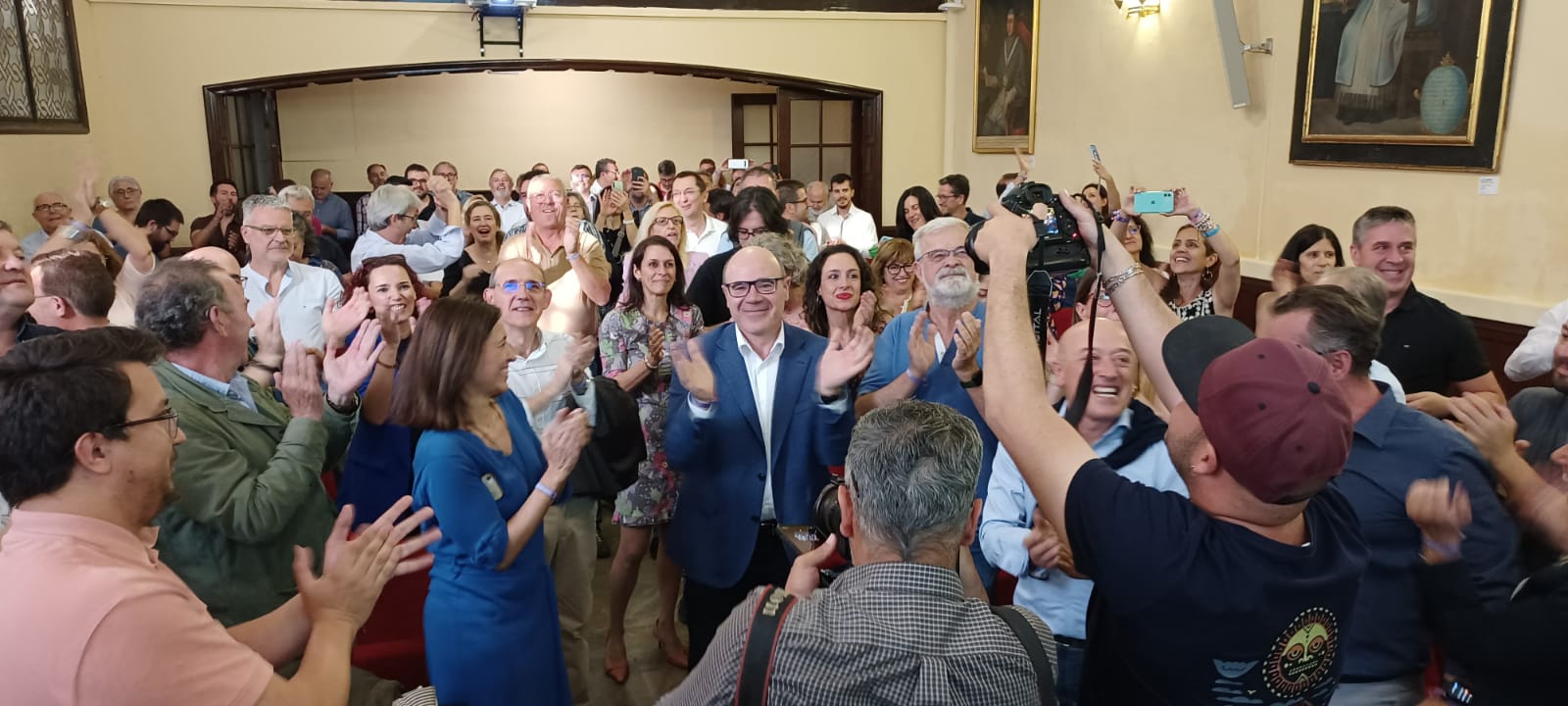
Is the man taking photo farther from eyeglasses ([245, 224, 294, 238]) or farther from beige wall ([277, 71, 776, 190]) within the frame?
beige wall ([277, 71, 776, 190])

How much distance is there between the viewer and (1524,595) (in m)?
1.70

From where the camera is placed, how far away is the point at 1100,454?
2312 millimetres

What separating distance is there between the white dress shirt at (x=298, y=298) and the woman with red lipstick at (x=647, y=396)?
4.59 feet

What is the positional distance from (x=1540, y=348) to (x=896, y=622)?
9.61 feet

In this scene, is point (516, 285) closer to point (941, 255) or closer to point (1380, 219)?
point (941, 255)

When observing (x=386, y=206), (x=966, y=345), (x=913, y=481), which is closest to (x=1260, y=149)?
(x=966, y=345)

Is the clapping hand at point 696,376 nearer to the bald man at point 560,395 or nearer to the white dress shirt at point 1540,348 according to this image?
the bald man at point 560,395

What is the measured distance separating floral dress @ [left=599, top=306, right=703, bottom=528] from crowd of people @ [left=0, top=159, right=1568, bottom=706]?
0.5 inches

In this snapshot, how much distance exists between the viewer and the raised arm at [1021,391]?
1.43 metres

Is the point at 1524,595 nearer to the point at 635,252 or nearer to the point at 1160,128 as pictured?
the point at 635,252

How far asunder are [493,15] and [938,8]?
15.4 ft

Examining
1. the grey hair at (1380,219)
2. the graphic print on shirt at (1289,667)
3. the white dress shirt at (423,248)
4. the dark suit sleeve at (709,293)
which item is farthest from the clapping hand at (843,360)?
the white dress shirt at (423,248)

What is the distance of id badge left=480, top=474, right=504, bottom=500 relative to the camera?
7.41 ft

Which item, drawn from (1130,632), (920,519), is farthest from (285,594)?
(1130,632)
